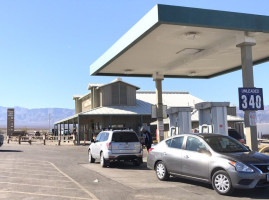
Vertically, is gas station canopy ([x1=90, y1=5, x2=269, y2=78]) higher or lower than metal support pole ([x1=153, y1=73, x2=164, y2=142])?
higher

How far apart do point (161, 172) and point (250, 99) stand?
450 centimetres

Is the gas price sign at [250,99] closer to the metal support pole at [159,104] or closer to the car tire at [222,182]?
the car tire at [222,182]

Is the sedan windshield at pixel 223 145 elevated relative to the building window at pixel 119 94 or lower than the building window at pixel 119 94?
lower

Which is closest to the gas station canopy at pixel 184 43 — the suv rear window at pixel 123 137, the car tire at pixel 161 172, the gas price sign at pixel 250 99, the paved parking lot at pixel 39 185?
the gas price sign at pixel 250 99

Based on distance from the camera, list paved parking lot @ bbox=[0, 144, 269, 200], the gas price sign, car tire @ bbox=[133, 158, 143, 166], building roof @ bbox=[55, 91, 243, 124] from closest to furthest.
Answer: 1. paved parking lot @ bbox=[0, 144, 269, 200]
2. the gas price sign
3. car tire @ bbox=[133, 158, 143, 166]
4. building roof @ bbox=[55, 91, 243, 124]

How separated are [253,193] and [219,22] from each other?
6.11 meters

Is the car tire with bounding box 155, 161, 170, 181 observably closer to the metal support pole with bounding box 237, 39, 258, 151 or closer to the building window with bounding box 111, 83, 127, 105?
the metal support pole with bounding box 237, 39, 258, 151

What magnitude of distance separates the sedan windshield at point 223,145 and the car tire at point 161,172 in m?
1.81

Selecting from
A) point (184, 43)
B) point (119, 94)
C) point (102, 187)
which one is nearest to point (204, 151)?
point (102, 187)

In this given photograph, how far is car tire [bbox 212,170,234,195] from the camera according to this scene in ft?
28.8

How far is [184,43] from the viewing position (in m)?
15.2

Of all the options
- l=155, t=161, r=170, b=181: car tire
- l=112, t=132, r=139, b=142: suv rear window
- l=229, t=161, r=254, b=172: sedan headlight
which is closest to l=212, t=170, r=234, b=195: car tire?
l=229, t=161, r=254, b=172: sedan headlight

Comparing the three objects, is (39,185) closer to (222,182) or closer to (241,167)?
(222,182)

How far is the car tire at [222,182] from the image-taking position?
8766mm
